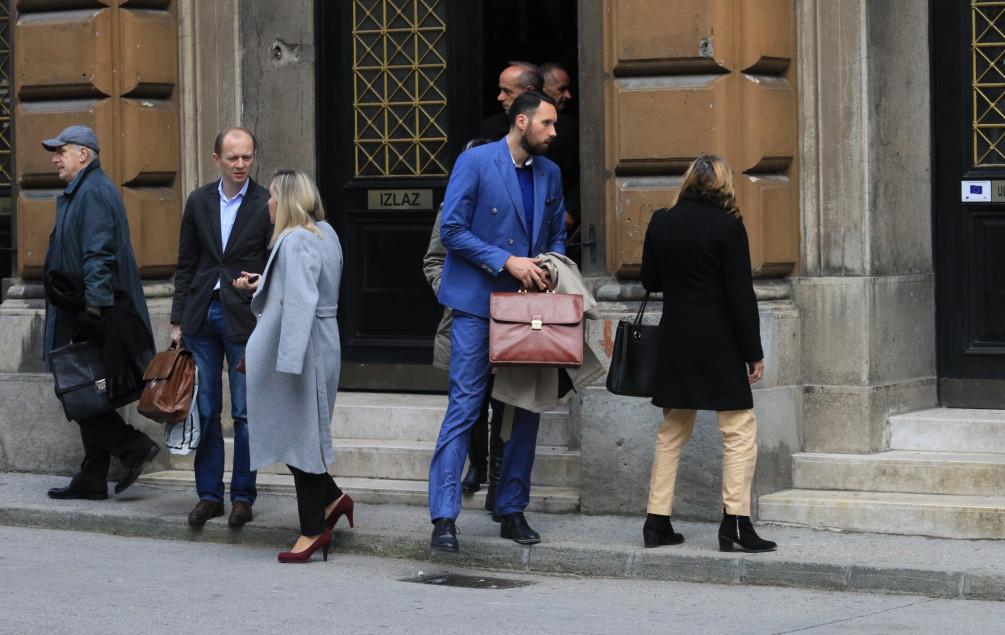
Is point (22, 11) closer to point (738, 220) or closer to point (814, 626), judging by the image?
point (738, 220)

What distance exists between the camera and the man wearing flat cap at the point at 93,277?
10375mm

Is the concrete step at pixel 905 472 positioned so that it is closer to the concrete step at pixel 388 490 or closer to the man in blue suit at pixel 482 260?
the concrete step at pixel 388 490

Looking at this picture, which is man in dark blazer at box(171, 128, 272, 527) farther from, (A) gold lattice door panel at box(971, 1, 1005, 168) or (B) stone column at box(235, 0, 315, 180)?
(A) gold lattice door panel at box(971, 1, 1005, 168)

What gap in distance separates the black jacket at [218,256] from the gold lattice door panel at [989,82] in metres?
3.77

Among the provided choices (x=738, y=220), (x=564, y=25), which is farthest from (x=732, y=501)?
(x=564, y=25)

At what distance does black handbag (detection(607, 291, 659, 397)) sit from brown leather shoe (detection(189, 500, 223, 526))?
224cm

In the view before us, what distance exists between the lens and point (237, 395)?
9.88m

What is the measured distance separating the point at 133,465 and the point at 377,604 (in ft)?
9.60

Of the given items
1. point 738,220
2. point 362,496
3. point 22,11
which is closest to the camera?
point 738,220

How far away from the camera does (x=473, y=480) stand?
10.2 meters

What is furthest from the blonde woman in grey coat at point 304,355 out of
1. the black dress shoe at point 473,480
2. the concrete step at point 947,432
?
the concrete step at point 947,432

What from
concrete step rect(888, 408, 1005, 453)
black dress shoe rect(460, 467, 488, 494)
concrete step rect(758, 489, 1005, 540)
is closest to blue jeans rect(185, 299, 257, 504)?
black dress shoe rect(460, 467, 488, 494)

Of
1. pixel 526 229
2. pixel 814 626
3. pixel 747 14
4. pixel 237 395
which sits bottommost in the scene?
pixel 814 626

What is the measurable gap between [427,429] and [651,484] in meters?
2.32
